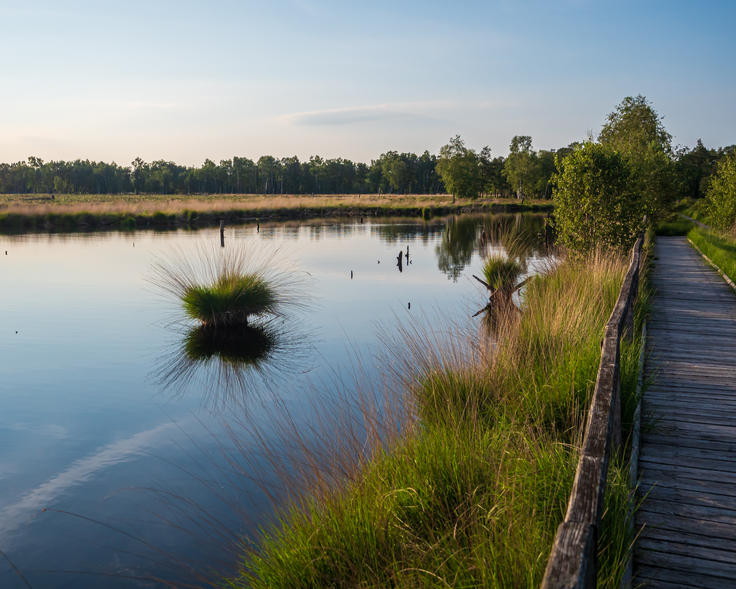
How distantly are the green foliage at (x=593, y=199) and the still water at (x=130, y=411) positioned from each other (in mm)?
3058

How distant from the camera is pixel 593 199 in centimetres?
1250

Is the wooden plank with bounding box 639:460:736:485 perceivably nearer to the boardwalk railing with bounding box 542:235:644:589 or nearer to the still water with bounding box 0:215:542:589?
the boardwalk railing with bounding box 542:235:644:589

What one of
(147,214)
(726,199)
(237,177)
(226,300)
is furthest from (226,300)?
(237,177)

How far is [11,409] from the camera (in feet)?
25.6

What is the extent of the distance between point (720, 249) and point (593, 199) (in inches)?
208

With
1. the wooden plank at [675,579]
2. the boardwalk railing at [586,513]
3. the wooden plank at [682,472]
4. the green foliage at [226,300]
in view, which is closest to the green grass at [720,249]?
the wooden plank at [682,472]

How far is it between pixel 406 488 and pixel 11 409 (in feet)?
23.5

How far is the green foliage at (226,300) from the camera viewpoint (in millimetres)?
11398

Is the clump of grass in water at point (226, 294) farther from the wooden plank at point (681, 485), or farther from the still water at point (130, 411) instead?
the wooden plank at point (681, 485)

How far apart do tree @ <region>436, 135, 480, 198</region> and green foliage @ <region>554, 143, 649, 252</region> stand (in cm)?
6555

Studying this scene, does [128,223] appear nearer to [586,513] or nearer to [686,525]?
[686,525]

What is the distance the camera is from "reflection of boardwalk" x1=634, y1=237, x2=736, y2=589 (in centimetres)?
281

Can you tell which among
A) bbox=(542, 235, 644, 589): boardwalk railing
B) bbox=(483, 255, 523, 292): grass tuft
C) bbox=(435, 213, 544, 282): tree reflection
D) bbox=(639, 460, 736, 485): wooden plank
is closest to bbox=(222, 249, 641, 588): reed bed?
bbox=(639, 460, 736, 485): wooden plank

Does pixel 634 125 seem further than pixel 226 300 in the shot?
Yes
